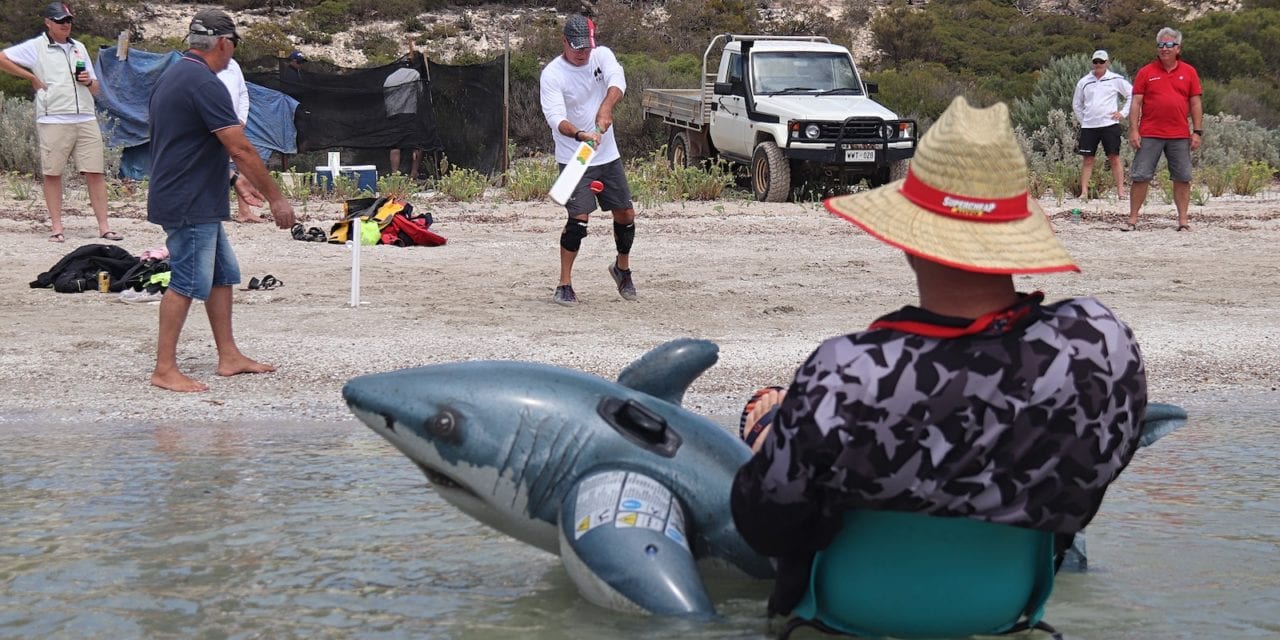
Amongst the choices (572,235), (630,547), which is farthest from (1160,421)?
(572,235)

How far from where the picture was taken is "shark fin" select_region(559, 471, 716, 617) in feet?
10.3

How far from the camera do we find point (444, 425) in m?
3.32

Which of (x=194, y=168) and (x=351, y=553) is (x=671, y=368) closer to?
(x=351, y=553)

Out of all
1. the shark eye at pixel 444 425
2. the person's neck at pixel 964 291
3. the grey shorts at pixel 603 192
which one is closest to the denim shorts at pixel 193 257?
the grey shorts at pixel 603 192

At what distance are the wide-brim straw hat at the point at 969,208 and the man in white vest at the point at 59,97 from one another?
30.9 ft

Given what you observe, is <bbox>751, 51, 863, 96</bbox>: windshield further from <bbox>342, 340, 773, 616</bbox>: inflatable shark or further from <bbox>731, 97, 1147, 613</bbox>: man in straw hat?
<bbox>731, 97, 1147, 613</bbox>: man in straw hat

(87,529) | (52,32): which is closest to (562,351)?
(87,529)

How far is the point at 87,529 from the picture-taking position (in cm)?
450

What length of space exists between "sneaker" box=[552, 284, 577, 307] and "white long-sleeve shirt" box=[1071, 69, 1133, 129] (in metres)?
8.89

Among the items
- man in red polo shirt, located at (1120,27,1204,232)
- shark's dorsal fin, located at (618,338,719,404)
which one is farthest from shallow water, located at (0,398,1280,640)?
man in red polo shirt, located at (1120,27,1204,232)

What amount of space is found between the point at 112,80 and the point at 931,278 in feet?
53.0

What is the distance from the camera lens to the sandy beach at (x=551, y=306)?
6918mm

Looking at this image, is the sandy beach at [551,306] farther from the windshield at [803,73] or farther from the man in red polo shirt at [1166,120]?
the windshield at [803,73]

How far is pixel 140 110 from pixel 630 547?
1531 centimetres
